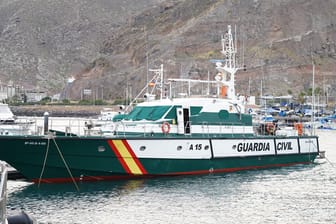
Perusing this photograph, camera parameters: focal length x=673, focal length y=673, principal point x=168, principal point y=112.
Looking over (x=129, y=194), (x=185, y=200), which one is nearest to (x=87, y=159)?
(x=129, y=194)

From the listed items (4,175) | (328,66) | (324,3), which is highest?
(324,3)

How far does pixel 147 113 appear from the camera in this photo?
34.7 m

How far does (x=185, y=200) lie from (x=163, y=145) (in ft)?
16.3

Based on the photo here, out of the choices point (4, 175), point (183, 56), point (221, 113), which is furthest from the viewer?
point (183, 56)

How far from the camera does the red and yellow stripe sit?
31.6 m

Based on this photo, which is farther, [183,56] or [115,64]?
[115,64]

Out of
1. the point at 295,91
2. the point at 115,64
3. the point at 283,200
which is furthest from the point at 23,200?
the point at 115,64

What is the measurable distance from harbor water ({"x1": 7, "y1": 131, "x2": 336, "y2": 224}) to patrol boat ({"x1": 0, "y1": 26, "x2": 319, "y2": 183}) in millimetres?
665

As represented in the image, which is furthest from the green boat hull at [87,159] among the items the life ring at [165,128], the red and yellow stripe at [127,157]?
the life ring at [165,128]

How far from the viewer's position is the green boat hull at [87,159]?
3048cm

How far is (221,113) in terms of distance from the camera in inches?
1427

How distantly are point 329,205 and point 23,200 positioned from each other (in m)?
12.9

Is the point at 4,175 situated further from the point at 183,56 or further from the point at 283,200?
the point at 183,56

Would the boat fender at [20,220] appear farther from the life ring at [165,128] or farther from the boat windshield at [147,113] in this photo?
the boat windshield at [147,113]
